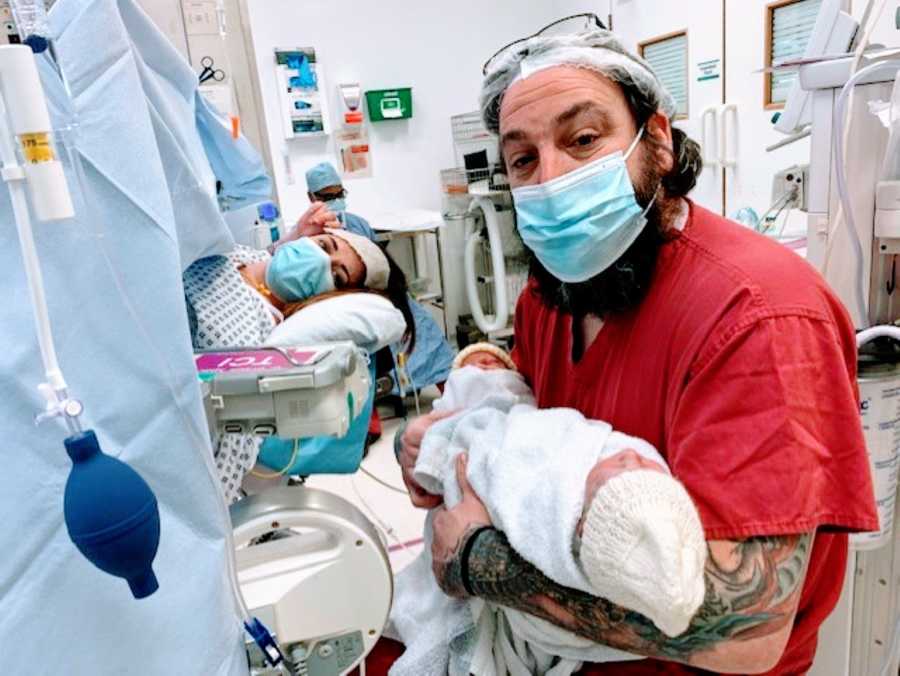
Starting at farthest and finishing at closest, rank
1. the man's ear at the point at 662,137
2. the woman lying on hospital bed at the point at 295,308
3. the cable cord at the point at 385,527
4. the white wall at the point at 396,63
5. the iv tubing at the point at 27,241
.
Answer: the white wall at the point at 396,63, the cable cord at the point at 385,527, the man's ear at the point at 662,137, the woman lying on hospital bed at the point at 295,308, the iv tubing at the point at 27,241

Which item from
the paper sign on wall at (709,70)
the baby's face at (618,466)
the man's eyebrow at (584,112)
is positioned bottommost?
the baby's face at (618,466)

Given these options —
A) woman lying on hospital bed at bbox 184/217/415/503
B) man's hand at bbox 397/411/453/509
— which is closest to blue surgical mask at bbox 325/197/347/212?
woman lying on hospital bed at bbox 184/217/415/503

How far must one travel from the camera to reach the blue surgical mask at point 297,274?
1589 mm

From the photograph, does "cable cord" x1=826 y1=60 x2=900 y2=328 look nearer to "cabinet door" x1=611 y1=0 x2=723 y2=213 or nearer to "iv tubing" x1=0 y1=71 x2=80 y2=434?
"iv tubing" x1=0 y1=71 x2=80 y2=434

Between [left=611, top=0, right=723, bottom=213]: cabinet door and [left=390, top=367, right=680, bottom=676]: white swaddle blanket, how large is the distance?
112 inches

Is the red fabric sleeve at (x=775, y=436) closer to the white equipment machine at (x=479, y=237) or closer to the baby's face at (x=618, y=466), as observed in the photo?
the baby's face at (x=618, y=466)

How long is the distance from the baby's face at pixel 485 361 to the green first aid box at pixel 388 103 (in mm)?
3510

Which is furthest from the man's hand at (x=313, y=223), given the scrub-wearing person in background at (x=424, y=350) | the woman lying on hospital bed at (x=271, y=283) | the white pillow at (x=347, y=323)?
the scrub-wearing person in background at (x=424, y=350)

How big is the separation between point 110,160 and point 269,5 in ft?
13.3

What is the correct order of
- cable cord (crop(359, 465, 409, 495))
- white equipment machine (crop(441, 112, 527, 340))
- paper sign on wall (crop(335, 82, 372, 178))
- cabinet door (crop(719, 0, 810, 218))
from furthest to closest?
paper sign on wall (crop(335, 82, 372, 178)) < white equipment machine (crop(441, 112, 527, 340)) < cabinet door (crop(719, 0, 810, 218)) < cable cord (crop(359, 465, 409, 495))

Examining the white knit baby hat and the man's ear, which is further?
the man's ear

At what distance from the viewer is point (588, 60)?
0.96 metres

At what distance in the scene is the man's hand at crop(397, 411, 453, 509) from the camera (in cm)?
93

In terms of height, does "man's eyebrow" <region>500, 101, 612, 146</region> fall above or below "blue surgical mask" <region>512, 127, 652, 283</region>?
above
